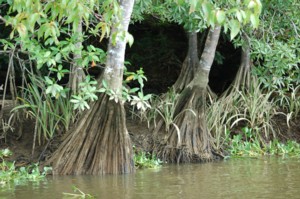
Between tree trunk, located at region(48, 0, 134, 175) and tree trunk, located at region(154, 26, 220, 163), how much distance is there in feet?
4.59

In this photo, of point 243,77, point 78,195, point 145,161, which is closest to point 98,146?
point 145,161

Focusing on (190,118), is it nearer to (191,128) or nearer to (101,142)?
(191,128)

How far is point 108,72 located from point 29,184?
5.98 feet

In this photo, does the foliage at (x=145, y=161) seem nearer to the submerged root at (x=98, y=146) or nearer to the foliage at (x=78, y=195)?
the submerged root at (x=98, y=146)

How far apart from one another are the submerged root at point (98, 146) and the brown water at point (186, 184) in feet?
0.86

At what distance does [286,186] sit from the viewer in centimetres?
657

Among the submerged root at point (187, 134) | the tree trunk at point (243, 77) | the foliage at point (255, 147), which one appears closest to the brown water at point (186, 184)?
the submerged root at point (187, 134)

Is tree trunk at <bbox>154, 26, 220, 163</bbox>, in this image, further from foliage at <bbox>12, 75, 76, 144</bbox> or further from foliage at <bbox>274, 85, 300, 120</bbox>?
foliage at <bbox>274, 85, 300, 120</bbox>

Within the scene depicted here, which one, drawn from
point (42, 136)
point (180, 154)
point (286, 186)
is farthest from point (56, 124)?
point (286, 186)

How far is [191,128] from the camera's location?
936 cm

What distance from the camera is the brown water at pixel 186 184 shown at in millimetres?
6180

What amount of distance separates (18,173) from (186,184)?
2.18 m

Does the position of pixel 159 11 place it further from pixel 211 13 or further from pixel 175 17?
pixel 211 13

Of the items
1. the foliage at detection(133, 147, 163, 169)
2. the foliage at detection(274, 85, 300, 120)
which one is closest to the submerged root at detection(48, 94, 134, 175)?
the foliage at detection(133, 147, 163, 169)
